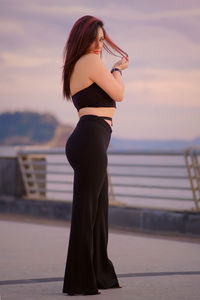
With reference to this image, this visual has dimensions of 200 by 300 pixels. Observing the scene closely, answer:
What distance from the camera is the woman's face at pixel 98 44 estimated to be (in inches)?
183

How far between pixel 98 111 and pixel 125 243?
3863 mm

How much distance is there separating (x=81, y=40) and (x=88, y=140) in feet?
2.25

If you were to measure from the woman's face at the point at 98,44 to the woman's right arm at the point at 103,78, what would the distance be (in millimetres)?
63

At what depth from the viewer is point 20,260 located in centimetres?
641

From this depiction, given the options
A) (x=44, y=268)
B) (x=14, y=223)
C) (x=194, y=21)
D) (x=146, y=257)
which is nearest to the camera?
(x=44, y=268)

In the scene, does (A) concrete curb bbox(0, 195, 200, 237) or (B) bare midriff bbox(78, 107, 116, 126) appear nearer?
(B) bare midriff bbox(78, 107, 116, 126)

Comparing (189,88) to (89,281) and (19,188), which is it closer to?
(19,188)

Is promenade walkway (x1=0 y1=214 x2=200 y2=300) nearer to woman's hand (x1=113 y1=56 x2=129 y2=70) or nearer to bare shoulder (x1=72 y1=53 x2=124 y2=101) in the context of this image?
bare shoulder (x1=72 y1=53 x2=124 y2=101)

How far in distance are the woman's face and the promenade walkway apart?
1665 mm

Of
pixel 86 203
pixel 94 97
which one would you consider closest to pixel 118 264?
pixel 86 203

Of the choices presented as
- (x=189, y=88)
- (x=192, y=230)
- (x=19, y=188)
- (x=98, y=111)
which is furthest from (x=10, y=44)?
(x=98, y=111)

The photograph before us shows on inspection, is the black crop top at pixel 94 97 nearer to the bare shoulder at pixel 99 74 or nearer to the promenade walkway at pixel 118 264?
the bare shoulder at pixel 99 74

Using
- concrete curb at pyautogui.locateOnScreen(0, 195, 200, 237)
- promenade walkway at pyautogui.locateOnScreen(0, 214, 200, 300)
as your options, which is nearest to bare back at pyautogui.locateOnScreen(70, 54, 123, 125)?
promenade walkway at pyautogui.locateOnScreen(0, 214, 200, 300)

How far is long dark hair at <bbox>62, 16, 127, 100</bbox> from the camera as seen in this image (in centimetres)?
462
